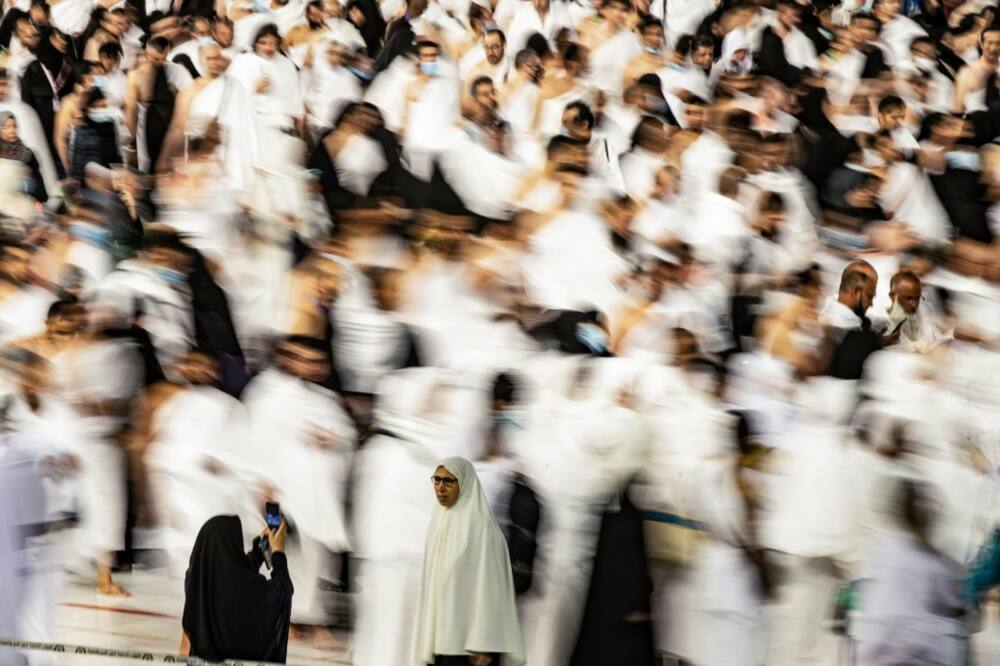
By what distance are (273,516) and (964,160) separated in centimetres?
651

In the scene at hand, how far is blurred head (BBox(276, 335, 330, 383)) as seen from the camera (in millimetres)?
10234

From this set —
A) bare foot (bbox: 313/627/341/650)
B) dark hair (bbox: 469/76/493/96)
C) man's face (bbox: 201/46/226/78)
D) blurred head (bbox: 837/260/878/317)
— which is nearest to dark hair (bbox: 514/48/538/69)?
dark hair (bbox: 469/76/493/96)

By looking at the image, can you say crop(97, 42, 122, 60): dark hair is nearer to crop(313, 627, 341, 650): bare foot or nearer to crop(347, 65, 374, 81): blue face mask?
crop(347, 65, 374, 81): blue face mask

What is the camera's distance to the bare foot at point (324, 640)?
9750 mm

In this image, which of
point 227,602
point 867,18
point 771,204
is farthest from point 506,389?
Result: point 867,18

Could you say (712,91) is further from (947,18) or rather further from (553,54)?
(947,18)

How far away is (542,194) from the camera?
12.7 m

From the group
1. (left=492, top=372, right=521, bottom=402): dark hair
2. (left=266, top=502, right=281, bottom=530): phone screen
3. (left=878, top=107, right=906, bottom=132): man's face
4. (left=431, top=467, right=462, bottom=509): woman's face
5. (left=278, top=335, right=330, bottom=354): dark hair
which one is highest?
(left=878, top=107, right=906, bottom=132): man's face

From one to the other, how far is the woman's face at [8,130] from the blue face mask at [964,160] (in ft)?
22.5

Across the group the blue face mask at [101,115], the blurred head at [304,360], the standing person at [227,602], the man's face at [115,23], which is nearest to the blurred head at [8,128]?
the blue face mask at [101,115]

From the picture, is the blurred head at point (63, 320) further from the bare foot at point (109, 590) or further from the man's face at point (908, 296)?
the man's face at point (908, 296)

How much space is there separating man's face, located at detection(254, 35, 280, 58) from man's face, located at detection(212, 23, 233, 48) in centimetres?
55

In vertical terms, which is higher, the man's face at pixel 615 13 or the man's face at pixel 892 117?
the man's face at pixel 615 13

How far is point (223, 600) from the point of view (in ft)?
27.6
